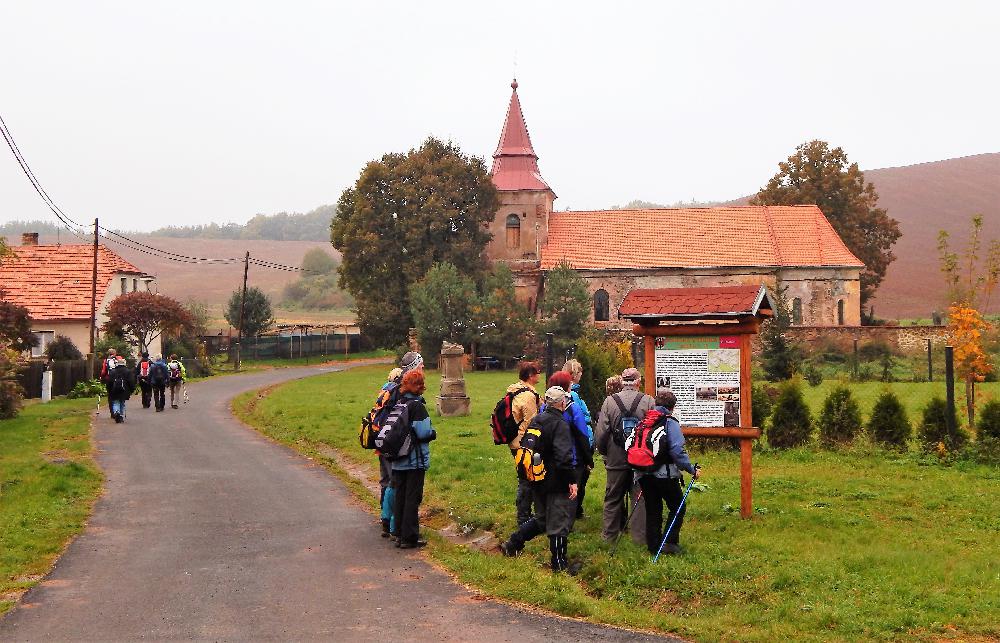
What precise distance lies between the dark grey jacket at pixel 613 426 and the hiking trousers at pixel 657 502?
0.50 meters

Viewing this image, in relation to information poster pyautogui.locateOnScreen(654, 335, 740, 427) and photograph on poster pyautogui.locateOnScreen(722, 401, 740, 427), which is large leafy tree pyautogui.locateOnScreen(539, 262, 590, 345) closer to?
information poster pyautogui.locateOnScreen(654, 335, 740, 427)

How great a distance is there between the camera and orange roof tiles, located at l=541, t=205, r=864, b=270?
62.2 meters

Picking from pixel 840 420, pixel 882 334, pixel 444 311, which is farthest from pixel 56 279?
pixel 840 420

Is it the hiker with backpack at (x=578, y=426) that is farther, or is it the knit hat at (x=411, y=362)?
the knit hat at (x=411, y=362)

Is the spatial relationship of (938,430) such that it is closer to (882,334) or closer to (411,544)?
(411,544)

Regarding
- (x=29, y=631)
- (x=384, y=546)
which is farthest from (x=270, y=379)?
(x=29, y=631)

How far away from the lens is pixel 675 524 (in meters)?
10.8

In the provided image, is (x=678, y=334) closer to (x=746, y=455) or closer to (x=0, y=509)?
(x=746, y=455)

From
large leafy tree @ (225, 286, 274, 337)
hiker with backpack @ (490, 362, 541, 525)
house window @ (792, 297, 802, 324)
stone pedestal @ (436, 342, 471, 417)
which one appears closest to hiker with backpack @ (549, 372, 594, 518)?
hiker with backpack @ (490, 362, 541, 525)

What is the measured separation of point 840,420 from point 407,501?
947cm

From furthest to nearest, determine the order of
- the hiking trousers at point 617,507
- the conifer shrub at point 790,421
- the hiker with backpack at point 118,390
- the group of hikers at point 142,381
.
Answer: the group of hikers at point 142,381, the hiker with backpack at point 118,390, the conifer shrub at point 790,421, the hiking trousers at point 617,507

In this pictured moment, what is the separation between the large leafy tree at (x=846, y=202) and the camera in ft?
223

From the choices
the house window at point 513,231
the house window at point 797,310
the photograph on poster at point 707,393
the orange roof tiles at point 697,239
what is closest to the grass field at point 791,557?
the photograph on poster at point 707,393

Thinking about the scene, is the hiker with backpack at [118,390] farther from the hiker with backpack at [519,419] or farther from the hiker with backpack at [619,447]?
the hiker with backpack at [619,447]
